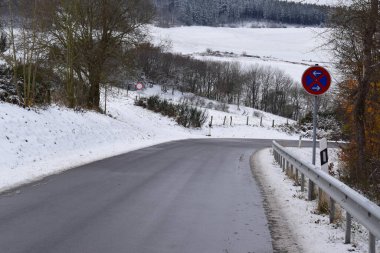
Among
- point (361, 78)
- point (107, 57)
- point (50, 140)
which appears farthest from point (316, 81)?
point (107, 57)

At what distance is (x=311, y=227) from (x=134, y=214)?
2941mm

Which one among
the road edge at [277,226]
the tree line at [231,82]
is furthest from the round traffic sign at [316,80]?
the tree line at [231,82]

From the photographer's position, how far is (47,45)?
28.8 m

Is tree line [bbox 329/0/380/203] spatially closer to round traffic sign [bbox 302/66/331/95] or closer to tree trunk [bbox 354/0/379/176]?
tree trunk [bbox 354/0/379/176]

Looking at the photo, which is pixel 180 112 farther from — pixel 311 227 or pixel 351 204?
pixel 351 204

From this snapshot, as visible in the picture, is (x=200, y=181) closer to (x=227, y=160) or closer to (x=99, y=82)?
(x=227, y=160)

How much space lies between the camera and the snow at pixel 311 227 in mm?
6305

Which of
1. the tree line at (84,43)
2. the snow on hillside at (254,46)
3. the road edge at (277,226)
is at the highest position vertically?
the snow on hillside at (254,46)

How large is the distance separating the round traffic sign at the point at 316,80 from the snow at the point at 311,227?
246 cm

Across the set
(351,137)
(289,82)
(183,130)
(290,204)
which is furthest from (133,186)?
(289,82)

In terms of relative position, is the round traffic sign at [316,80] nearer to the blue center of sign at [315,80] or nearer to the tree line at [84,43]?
the blue center of sign at [315,80]

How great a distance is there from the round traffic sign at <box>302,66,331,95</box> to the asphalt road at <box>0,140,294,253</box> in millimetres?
2813

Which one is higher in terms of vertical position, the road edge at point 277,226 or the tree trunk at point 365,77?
the tree trunk at point 365,77

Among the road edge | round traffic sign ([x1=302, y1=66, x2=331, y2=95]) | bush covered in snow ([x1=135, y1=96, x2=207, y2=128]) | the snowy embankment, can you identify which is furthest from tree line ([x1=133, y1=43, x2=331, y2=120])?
the road edge
